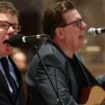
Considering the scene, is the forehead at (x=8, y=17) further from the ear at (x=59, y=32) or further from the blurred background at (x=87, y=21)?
the blurred background at (x=87, y=21)

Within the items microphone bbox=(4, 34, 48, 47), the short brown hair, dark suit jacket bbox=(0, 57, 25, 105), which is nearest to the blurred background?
the short brown hair

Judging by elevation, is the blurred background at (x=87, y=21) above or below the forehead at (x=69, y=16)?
below

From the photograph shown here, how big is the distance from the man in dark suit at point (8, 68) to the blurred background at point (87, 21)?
10.5ft

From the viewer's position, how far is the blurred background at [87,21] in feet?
21.6

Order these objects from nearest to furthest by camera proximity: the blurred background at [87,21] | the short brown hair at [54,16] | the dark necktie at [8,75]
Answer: the dark necktie at [8,75]
the short brown hair at [54,16]
the blurred background at [87,21]

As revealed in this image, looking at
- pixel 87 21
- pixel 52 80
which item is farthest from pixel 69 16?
pixel 87 21

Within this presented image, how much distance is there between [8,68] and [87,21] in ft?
11.8

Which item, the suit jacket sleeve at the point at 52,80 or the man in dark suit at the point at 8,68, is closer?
the man in dark suit at the point at 8,68

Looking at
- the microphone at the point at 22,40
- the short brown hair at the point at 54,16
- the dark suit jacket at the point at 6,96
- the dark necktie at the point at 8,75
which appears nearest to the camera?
the microphone at the point at 22,40

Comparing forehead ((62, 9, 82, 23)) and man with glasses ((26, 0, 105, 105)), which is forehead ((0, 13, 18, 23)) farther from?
forehead ((62, 9, 82, 23))

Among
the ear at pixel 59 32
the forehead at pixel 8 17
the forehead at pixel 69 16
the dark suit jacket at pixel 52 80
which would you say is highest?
the forehead at pixel 8 17

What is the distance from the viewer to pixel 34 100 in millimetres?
3262

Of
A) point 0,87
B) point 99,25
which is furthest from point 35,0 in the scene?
point 0,87

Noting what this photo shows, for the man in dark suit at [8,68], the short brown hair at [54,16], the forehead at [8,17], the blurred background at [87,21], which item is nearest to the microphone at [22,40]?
the man in dark suit at [8,68]
